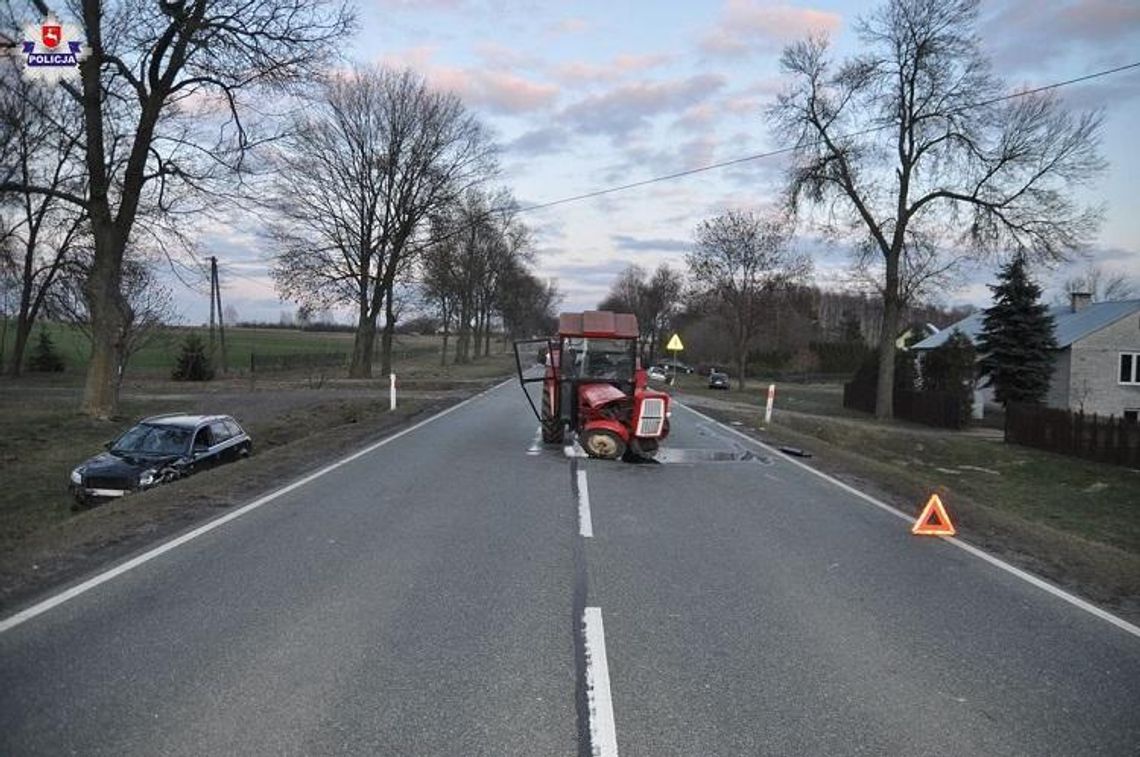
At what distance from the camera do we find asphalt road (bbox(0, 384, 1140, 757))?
4.46 meters

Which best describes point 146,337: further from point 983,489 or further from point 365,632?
point 365,632

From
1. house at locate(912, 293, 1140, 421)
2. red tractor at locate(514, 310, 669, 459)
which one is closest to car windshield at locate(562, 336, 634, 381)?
red tractor at locate(514, 310, 669, 459)

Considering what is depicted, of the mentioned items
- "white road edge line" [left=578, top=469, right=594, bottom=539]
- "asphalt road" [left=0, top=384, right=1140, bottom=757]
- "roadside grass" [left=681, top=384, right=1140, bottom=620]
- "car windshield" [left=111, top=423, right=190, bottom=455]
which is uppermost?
"car windshield" [left=111, top=423, right=190, bottom=455]

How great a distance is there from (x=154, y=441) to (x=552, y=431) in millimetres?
7444

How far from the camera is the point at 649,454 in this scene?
16141 millimetres

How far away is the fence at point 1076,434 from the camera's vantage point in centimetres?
2806

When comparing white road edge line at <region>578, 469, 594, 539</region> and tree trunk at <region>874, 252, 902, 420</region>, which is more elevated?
tree trunk at <region>874, 252, 902, 420</region>

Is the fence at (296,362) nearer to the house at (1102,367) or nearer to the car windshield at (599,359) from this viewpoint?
the house at (1102,367)

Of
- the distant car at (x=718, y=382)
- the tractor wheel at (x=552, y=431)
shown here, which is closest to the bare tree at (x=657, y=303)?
the distant car at (x=718, y=382)

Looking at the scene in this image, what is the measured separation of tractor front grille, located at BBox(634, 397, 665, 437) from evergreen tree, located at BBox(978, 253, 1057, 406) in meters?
32.4

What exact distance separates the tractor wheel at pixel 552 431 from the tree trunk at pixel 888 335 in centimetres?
2504

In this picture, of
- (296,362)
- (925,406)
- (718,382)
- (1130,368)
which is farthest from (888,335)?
(296,362)

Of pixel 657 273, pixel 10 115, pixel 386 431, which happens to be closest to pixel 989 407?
pixel 386 431

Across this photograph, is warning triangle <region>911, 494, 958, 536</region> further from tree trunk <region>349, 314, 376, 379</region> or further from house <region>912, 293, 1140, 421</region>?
tree trunk <region>349, 314, 376, 379</region>
